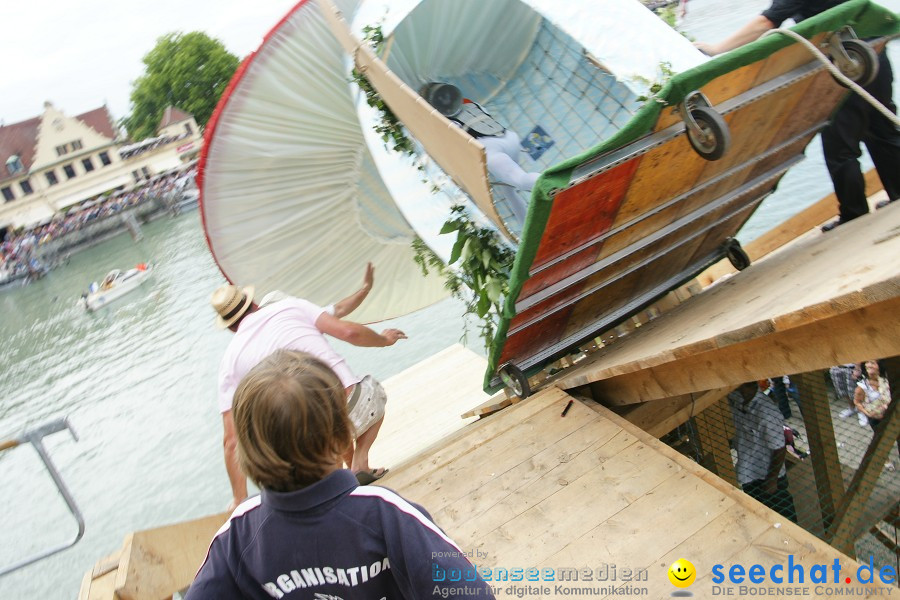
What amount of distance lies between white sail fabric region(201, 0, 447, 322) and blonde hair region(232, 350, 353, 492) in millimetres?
4090

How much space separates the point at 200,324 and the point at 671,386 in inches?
570

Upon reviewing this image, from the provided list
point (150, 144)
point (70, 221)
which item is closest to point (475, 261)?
point (70, 221)

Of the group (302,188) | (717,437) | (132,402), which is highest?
(302,188)

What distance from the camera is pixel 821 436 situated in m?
3.96

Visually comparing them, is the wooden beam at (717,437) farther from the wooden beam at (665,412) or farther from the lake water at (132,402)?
the lake water at (132,402)

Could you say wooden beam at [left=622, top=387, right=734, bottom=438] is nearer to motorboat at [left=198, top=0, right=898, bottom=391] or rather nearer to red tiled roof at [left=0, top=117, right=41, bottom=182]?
motorboat at [left=198, top=0, right=898, bottom=391]

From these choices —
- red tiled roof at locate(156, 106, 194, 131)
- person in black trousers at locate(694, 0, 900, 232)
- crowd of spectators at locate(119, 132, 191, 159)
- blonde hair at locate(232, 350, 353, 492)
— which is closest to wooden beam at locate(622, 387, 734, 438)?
person in black trousers at locate(694, 0, 900, 232)

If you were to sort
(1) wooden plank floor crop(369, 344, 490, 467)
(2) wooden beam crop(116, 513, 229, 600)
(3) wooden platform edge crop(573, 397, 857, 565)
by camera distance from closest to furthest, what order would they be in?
(3) wooden platform edge crop(573, 397, 857, 565) < (2) wooden beam crop(116, 513, 229, 600) < (1) wooden plank floor crop(369, 344, 490, 467)

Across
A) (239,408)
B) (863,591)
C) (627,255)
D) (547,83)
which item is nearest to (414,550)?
(239,408)

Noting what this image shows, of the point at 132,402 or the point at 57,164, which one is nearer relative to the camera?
the point at 132,402

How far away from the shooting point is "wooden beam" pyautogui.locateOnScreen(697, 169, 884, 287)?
15.7 feet

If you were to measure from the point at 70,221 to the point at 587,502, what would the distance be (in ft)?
141

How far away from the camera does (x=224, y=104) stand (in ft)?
19.2

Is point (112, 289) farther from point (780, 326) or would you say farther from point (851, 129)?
point (780, 326)
